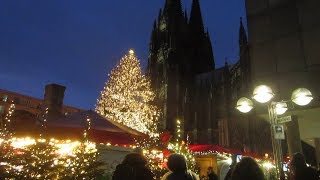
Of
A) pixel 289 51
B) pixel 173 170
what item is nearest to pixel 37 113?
pixel 173 170

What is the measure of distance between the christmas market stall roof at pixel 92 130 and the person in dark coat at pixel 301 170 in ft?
12.6

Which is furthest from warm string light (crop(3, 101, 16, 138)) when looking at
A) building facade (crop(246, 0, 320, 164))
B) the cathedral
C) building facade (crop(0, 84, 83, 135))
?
the cathedral

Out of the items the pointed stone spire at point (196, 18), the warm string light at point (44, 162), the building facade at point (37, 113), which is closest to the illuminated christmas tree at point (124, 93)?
the building facade at point (37, 113)

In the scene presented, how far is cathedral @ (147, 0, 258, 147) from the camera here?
48594 mm

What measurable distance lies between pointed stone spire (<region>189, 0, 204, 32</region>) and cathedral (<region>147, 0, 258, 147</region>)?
1522 mm

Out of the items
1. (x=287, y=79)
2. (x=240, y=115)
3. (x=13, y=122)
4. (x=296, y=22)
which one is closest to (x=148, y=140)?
(x=13, y=122)

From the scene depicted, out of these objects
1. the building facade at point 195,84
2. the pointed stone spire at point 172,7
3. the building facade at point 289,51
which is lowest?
the building facade at point 289,51

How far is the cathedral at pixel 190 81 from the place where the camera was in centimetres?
4859

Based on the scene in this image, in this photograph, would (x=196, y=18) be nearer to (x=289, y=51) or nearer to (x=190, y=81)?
(x=190, y=81)

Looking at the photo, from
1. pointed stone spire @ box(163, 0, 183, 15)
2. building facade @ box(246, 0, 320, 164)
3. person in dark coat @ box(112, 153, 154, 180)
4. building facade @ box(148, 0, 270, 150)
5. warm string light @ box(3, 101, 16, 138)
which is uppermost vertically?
pointed stone spire @ box(163, 0, 183, 15)

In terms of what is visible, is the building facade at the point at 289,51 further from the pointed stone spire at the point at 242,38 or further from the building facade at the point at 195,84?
the pointed stone spire at the point at 242,38

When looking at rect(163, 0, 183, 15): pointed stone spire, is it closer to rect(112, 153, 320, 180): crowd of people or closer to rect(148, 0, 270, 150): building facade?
rect(148, 0, 270, 150): building facade

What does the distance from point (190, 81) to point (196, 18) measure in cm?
1510

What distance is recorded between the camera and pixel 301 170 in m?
5.13
